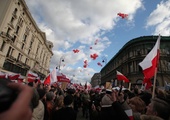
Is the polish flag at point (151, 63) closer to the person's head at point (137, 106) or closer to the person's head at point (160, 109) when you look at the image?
the person's head at point (137, 106)

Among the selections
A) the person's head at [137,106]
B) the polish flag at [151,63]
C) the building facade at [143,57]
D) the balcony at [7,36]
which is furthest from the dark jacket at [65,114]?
the building facade at [143,57]

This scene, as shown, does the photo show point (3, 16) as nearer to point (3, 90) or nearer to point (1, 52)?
point (1, 52)

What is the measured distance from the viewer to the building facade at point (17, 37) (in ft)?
100

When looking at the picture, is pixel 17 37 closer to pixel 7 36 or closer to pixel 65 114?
pixel 7 36

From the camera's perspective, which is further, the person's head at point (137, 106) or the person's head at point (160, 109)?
the person's head at point (137, 106)

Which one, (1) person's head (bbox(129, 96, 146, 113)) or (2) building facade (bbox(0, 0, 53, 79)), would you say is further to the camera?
(2) building facade (bbox(0, 0, 53, 79))

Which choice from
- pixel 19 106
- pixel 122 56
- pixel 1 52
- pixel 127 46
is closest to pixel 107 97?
pixel 19 106

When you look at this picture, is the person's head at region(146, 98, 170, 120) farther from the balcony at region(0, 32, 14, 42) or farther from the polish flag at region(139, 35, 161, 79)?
the balcony at region(0, 32, 14, 42)

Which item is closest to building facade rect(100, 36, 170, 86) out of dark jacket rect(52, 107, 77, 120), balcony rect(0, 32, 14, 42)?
balcony rect(0, 32, 14, 42)

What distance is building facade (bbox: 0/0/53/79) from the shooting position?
30.5 m

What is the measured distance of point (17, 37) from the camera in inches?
1475

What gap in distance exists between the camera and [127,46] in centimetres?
4091

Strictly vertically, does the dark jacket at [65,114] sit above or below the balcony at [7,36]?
below

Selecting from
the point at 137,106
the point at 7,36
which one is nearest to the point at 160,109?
the point at 137,106
